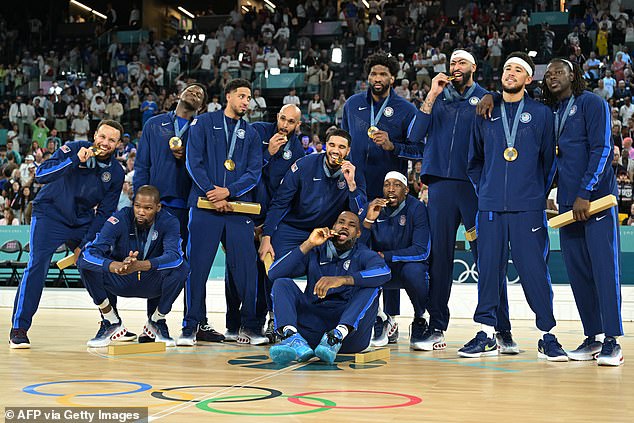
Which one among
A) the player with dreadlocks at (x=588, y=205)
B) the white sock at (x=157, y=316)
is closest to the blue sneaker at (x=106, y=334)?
the white sock at (x=157, y=316)

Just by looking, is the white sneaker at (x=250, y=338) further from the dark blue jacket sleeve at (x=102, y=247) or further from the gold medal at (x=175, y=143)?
the gold medal at (x=175, y=143)

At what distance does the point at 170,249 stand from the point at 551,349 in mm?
3105

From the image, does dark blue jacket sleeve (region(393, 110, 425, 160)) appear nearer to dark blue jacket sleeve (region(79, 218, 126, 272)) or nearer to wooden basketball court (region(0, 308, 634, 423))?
wooden basketball court (region(0, 308, 634, 423))

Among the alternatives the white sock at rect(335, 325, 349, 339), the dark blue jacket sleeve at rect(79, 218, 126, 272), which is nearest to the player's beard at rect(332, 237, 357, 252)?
the white sock at rect(335, 325, 349, 339)

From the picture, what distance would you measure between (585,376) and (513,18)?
1744cm

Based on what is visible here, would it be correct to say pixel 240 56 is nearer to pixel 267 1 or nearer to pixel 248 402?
pixel 267 1

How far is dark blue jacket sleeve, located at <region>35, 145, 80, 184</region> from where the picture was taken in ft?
23.7

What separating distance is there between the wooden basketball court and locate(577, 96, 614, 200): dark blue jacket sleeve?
52.0 inches

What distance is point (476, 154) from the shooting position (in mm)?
6887

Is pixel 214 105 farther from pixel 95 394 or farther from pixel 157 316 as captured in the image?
pixel 95 394

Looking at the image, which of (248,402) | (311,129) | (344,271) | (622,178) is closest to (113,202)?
(344,271)

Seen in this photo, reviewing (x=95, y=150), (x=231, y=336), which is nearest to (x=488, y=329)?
(x=231, y=336)

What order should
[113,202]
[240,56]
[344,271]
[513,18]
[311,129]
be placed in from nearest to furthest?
[344,271]
[113,202]
[311,129]
[513,18]
[240,56]

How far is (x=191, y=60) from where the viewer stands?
22.8 m
